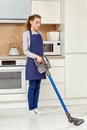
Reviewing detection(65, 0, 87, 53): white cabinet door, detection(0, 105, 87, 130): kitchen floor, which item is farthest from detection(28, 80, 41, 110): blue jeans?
detection(65, 0, 87, 53): white cabinet door

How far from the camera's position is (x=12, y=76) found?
3.69 metres

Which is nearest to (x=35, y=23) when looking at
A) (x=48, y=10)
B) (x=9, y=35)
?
(x=48, y=10)

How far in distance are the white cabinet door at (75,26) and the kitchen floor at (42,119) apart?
79 centimetres

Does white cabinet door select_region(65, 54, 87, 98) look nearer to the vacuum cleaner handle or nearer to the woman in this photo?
the woman

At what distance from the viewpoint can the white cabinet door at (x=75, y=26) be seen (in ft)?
12.5

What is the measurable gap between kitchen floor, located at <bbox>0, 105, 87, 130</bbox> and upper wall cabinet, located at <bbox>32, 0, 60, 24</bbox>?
120cm

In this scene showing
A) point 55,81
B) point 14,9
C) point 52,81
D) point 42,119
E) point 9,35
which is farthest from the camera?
point 9,35

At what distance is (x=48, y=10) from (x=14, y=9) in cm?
46

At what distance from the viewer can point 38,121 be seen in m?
3.07

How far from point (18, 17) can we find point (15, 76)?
2.70 feet

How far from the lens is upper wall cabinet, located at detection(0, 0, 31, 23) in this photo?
3.90 m

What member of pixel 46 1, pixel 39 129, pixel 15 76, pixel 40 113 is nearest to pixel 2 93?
pixel 15 76

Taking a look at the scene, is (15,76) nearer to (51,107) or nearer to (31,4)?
(51,107)

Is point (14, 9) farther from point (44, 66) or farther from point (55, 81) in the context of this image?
point (44, 66)
